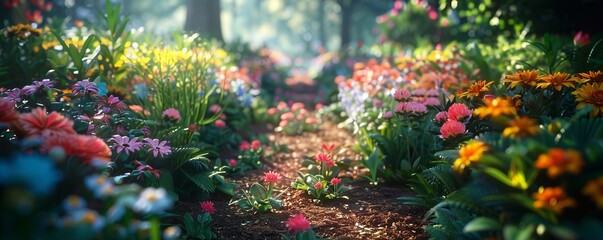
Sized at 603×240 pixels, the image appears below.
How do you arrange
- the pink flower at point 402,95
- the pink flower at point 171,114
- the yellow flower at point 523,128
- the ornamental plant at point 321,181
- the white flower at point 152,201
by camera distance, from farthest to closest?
1. the pink flower at point 171,114
2. the pink flower at point 402,95
3. the ornamental plant at point 321,181
4. the yellow flower at point 523,128
5. the white flower at point 152,201

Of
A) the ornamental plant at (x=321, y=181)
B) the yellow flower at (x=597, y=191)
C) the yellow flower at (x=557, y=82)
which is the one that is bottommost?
the ornamental plant at (x=321, y=181)

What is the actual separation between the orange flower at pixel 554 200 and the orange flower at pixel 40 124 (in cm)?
176

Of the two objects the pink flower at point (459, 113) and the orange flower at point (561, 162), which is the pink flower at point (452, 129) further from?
the orange flower at point (561, 162)

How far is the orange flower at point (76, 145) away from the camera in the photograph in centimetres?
171

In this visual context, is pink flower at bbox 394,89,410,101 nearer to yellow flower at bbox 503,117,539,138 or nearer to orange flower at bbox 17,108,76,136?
yellow flower at bbox 503,117,539,138

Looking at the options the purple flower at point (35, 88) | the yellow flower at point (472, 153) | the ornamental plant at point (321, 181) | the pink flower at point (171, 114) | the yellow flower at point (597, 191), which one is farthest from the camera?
the pink flower at point (171, 114)

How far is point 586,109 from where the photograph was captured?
2.08 m

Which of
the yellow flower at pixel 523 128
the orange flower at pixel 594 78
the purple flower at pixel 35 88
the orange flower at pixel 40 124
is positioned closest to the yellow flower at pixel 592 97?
Result: the orange flower at pixel 594 78

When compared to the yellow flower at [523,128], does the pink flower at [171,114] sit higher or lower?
lower

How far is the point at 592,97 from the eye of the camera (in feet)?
7.84

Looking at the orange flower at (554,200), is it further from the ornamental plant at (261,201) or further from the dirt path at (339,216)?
the ornamental plant at (261,201)

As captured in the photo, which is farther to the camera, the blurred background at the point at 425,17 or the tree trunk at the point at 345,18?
the tree trunk at the point at 345,18

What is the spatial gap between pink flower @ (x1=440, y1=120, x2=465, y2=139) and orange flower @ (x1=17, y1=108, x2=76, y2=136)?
1.75 metres

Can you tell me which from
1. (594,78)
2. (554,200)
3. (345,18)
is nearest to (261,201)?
(554,200)
